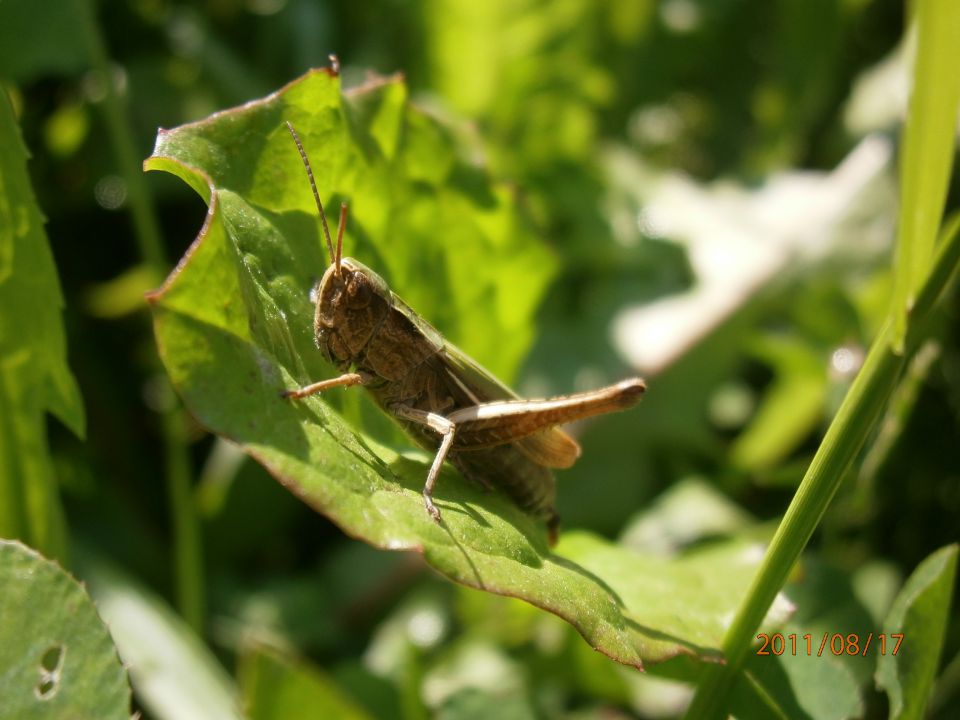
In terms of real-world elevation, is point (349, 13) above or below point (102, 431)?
above

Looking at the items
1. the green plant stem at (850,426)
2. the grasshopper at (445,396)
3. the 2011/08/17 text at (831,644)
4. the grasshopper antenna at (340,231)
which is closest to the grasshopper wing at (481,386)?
the grasshopper at (445,396)

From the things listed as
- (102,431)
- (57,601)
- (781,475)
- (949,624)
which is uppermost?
(57,601)

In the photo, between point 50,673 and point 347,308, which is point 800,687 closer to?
point 347,308

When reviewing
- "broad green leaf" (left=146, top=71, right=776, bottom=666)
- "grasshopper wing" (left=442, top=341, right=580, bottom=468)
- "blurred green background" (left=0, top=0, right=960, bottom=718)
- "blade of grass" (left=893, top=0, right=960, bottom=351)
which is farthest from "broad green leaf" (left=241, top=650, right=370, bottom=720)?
"blade of grass" (left=893, top=0, right=960, bottom=351)

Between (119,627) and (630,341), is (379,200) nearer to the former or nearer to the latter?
(119,627)

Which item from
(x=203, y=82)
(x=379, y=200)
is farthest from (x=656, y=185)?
(x=379, y=200)

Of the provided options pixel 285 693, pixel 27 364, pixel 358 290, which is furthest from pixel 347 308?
pixel 285 693

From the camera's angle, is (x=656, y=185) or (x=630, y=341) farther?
(x=656, y=185)
